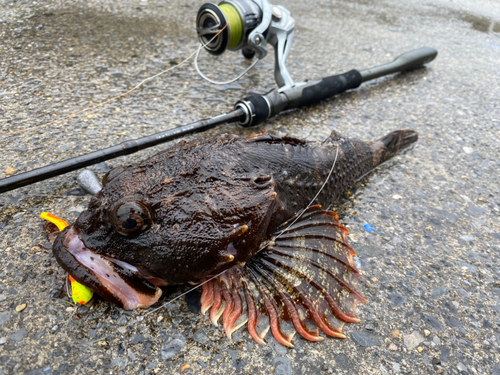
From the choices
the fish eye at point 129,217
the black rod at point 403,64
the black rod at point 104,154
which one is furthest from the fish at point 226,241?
the black rod at point 403,64

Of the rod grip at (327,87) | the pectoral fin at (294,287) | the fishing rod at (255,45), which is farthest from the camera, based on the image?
the rod grip at (327,87)

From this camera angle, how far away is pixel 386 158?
11.3 feet

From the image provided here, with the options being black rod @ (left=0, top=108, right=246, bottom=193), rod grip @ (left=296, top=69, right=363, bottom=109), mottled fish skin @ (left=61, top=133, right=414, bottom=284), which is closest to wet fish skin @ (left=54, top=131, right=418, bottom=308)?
mottled fish skin @ (left=61, top=133, right=414, bottom=284)

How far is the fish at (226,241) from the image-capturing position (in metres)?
1.84

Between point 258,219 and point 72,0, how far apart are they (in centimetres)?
→ 612

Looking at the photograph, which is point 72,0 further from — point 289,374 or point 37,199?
point 289,374

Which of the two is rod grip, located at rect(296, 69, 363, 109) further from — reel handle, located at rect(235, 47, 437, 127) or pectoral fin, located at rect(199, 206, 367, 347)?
pectoral fin, located at rect(199, 206, 367, 347)

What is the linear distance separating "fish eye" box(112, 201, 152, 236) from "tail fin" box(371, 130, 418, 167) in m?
2.31

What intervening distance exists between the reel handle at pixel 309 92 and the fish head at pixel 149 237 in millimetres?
1549

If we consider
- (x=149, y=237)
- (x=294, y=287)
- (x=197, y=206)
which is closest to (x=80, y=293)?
(x=149, y=237)

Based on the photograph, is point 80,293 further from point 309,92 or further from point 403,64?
point 403,64

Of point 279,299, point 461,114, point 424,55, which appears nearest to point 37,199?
point 279,299

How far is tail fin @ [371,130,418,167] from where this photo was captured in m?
3.32

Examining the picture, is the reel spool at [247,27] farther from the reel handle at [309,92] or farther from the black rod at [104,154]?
the black rod at [104,154]
